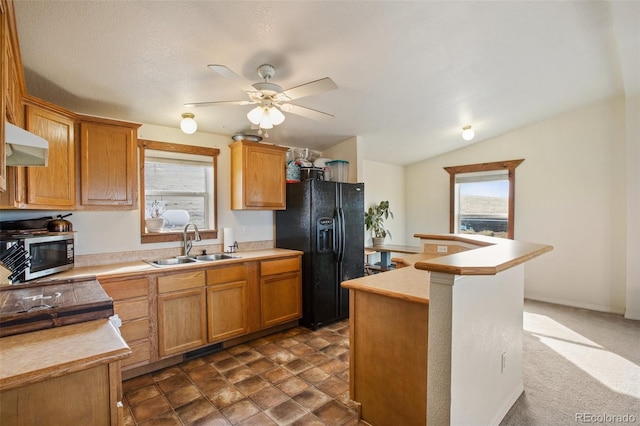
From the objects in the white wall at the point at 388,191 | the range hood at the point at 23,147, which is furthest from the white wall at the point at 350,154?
the range hood at the point at 23,147

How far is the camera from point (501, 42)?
243 cm

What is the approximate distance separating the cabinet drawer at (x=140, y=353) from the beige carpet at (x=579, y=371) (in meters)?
2.70

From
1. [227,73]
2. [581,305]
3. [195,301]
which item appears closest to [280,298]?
[195,301]

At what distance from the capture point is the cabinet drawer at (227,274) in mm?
2955

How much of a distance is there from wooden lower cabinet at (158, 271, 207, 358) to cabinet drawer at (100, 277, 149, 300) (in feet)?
0.42

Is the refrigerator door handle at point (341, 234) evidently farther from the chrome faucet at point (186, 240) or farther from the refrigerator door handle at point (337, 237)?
the chrome faucet at point (186, 240)

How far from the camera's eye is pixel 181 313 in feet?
9.11

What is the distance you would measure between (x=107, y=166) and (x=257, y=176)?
4.70 feet

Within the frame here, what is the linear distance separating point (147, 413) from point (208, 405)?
0.40m

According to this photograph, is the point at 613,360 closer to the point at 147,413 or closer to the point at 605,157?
the point at 605,157

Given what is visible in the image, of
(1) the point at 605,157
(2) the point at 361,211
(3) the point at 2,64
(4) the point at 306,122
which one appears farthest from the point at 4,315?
(1) the point at 605,157

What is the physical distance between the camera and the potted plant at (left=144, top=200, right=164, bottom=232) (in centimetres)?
318

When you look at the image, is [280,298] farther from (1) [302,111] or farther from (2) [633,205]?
(2) [633,205]

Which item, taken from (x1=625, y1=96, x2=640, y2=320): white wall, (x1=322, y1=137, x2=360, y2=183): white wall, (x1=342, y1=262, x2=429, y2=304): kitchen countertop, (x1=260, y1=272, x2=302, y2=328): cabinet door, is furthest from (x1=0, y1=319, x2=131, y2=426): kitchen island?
(x1=625, y1=96, x2=640, y2=320): white wall
